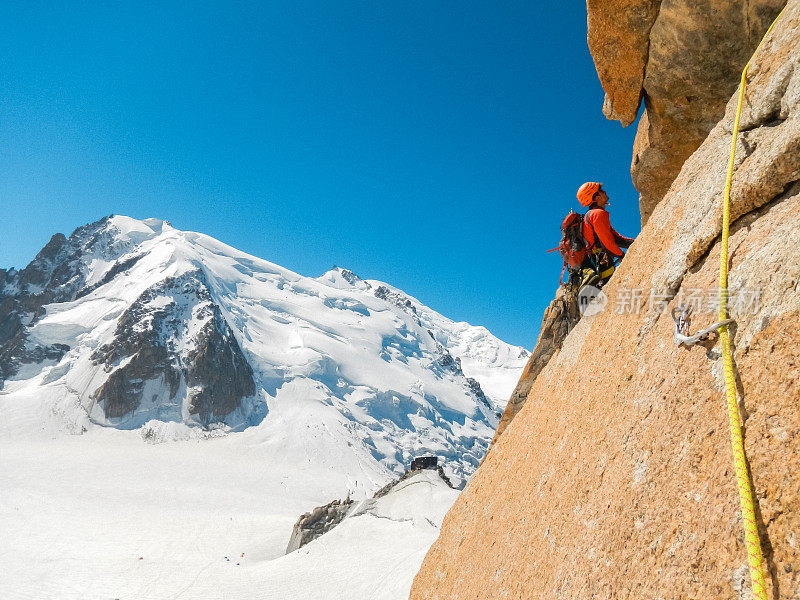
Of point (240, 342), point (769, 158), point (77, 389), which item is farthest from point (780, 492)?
point (240, 342)

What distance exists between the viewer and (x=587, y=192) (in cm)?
656

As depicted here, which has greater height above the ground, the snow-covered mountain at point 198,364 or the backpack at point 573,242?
the snow-covered mountain at point 198,364

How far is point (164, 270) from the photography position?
10756 cm

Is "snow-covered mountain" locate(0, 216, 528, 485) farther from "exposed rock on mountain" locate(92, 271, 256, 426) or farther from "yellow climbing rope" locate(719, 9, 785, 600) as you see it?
"yellow climbing rope" locate(719, 9, 785, 600)

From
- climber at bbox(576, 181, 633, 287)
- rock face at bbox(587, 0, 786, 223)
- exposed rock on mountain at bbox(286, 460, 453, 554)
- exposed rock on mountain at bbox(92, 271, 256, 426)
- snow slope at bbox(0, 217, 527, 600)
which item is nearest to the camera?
climber at bbox(576, 181, 633, 287)

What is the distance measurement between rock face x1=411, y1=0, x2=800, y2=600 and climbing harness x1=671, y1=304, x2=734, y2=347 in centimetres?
8

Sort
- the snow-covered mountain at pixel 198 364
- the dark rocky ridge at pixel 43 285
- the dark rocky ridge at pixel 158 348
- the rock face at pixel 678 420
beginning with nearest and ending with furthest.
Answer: the rock face at pixel 678 420 < the snow-covered mountain at pixel 198 364 < the dark rocky ridge at pixel 158 348 < the dark rocky ridge at pixel 43 285

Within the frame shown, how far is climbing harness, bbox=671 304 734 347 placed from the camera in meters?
2.69

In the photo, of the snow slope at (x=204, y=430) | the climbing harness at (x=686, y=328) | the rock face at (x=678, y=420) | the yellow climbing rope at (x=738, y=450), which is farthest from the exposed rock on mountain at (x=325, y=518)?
the yellow climbing rope at (x=738, y=450)

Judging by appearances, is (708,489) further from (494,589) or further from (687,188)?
(687,188)

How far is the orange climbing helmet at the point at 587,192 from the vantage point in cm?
651

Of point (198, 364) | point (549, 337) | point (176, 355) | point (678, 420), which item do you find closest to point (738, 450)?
point (678, 420)

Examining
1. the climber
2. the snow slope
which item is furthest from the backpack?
the snow slope

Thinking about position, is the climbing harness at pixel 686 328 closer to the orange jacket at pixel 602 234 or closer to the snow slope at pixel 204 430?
the orange jacket at pixel 602 234
